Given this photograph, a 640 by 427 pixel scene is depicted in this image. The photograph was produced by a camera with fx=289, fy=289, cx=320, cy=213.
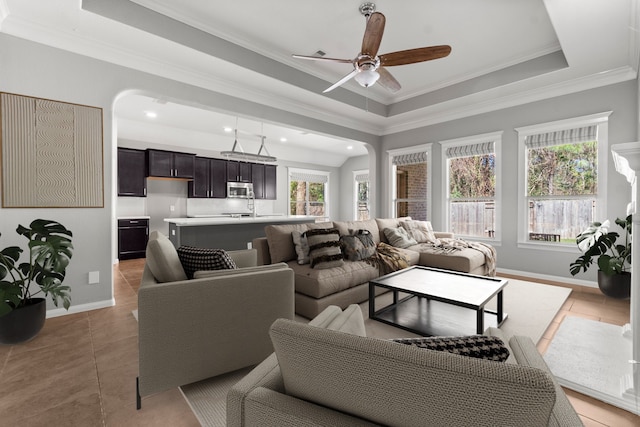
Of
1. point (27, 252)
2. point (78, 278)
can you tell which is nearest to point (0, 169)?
point (27, 252)

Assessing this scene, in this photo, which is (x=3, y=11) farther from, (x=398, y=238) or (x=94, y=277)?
(x=398, y=238)

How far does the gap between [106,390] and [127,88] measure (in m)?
2.92

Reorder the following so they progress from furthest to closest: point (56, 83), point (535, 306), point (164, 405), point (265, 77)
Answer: point (265, 77) → point (535, 306) → point (56, 83) → point (164, 405)

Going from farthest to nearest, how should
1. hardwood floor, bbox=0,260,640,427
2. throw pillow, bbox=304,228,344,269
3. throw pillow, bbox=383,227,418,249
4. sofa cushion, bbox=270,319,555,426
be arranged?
throw pillow, bbox=383,227,418,249 → throw pillow, bbox=304,228,344,269 → hardwood floor, bbox=0,260,640,427 → sofa cushion, bbox=270,319,555,426

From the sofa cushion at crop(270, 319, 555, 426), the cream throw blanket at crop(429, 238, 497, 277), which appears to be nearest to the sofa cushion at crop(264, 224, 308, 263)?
the cream throw blanket at crop(429, 238, 497, 277)

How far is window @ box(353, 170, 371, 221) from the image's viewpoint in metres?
9.32

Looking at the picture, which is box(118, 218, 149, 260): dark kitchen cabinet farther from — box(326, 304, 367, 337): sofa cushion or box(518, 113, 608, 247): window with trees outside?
box(518, 113, 608, 247): window with trees outside

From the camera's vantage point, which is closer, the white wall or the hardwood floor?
the hardwood floor

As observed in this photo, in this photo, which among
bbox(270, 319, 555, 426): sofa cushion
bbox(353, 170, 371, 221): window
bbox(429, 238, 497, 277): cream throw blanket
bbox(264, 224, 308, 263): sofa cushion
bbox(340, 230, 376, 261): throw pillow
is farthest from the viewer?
bbox(353, 170, 371, 221): window

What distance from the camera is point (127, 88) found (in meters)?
3.14

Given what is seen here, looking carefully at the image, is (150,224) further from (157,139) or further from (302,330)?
(302,330)

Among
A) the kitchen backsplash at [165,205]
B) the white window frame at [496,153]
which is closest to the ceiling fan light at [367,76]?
the white window frame at [496,153]

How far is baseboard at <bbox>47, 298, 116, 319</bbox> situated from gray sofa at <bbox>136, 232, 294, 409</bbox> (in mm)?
1749

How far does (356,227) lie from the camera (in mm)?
3920
